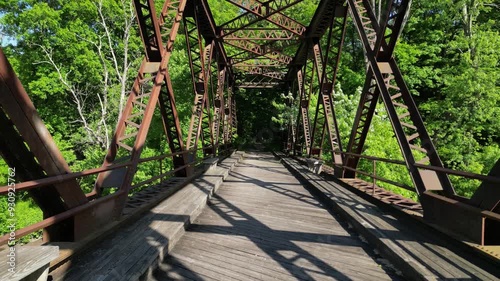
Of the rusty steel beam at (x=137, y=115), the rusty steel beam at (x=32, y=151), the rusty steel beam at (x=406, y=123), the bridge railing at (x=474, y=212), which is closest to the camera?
the rusty steel beam at (x=32, y=151)

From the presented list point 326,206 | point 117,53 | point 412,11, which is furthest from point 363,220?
point 117,53

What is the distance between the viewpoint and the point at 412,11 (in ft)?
71.6

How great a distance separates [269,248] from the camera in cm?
416

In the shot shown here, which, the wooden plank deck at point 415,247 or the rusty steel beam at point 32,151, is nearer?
the rusty steel beam at point 32,151

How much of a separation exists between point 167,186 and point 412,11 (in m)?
24.8

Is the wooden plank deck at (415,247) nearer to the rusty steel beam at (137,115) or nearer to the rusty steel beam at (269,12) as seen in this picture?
the rusty steel beam at (137,115)

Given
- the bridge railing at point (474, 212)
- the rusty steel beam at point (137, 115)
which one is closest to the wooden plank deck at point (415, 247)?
the bridge railing at point (474, 212)

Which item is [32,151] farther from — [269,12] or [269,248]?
[269,12]

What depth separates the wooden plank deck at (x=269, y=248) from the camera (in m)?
3.41

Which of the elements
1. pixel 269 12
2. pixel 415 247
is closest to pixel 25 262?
pixel 415 247

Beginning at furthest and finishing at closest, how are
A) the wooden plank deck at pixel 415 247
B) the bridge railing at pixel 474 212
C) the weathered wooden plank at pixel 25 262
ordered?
the bridge railing at pixel 474 212, the wooden plank deck at pixel 415 247, the weathered wooden plank at pixel 25 262

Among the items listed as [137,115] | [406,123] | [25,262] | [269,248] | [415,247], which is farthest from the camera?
[406,123]

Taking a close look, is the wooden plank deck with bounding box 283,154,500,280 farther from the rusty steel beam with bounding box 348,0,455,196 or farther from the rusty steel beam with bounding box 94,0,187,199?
the rusty steel beam with bounding box 94,0,187,199

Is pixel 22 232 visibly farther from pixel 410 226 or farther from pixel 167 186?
pixel 410 226
